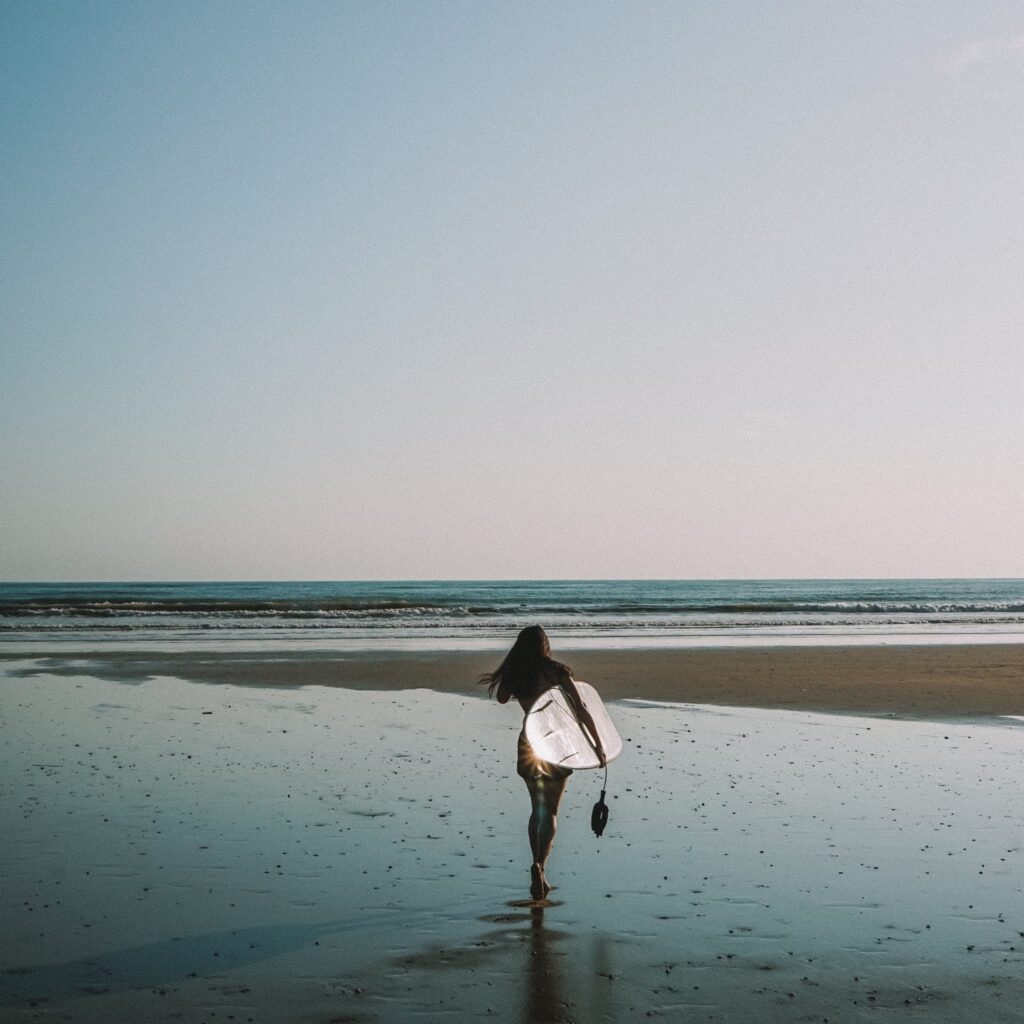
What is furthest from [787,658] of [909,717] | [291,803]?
[291,803]

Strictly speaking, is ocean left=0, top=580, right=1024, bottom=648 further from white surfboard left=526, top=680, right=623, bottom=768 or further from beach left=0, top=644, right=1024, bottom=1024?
white surfboard left=526, top=680, right=623, bottom=768

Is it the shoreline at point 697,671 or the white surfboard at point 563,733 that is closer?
the white surfboard at point 563,733

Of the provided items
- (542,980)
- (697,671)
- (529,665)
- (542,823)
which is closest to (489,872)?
(542,823)

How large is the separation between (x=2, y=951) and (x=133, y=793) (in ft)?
13.1

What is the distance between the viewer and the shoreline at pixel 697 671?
55.3 ft

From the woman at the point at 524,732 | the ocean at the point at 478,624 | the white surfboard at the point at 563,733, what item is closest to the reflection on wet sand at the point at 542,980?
the woman at the point at 524,732

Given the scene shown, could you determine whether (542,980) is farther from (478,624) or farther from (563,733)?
(478,624)

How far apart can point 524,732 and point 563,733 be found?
36 cm

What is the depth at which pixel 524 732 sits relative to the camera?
277 inches

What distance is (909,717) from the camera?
14.7m

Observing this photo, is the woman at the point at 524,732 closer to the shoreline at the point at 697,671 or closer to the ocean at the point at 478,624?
the shoreline at the point at 697,671

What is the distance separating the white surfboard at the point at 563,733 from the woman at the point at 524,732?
0.18ft

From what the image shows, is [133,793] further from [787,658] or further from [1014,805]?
[787,658]

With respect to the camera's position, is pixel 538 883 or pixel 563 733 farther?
pixel 563 733
